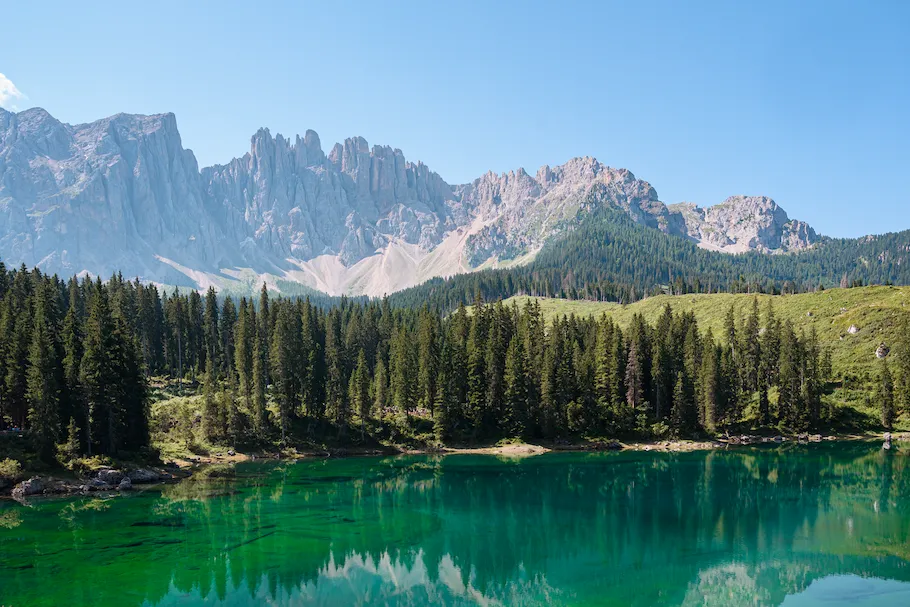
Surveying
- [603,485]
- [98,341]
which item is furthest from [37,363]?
[603,485]

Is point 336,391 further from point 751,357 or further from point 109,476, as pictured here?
point 751,357

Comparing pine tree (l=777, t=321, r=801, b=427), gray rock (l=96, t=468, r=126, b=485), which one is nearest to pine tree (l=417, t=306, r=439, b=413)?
gray rock (l=96, t=468, r=126, b=485)

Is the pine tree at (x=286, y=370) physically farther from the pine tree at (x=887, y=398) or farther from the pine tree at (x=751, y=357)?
the pine tree at (x=887, y=398)

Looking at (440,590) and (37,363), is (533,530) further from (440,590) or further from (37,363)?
(37,363)

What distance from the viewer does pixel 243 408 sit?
91.8 metres

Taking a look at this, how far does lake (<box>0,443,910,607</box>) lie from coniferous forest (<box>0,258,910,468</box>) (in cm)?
1966

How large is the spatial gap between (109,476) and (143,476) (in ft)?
12.6

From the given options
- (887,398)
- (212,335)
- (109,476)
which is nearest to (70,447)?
(109,476)

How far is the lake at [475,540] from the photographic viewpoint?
3734 cm

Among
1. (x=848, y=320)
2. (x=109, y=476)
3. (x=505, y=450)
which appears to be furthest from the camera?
(x=848, y=320)

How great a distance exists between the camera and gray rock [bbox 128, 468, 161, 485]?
218 feet

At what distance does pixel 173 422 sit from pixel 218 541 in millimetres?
46552

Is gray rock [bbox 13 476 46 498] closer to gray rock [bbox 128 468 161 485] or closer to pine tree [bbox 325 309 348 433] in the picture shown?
gray rock [bbox 128 468 161 485]

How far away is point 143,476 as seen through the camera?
6731 centimetres
